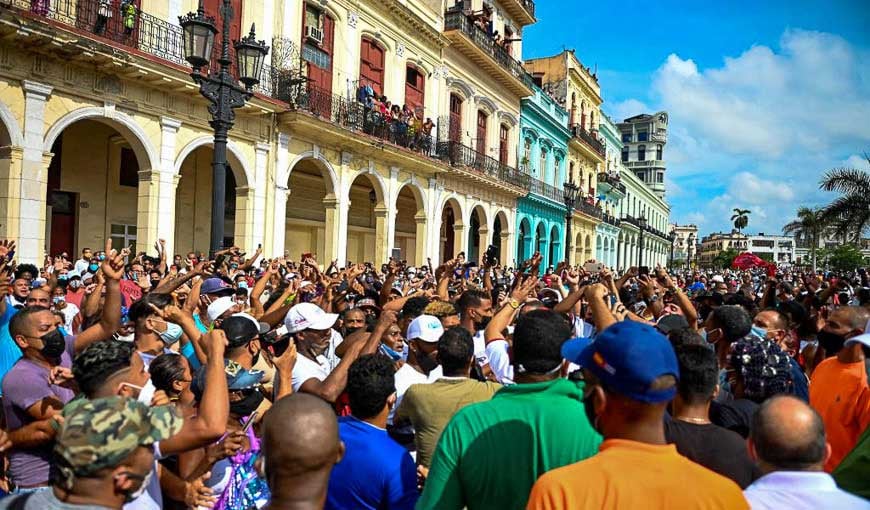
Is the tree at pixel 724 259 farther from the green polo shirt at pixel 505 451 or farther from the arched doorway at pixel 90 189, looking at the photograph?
the green polo shirt at pixel 505 451

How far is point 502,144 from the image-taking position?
88.7 feet

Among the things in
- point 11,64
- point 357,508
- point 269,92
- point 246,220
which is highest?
point 269,92

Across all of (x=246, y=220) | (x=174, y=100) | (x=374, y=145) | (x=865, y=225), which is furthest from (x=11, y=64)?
(x=865, y=225)

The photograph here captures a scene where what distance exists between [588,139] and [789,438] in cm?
3751

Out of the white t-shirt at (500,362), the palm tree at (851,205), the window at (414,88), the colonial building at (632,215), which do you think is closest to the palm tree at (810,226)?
the palm tree at (851,205)

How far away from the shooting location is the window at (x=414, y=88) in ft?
66.6

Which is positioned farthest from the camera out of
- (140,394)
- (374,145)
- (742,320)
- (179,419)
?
(374,145)

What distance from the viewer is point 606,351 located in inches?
66.9

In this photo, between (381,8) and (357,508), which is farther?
(381,8)

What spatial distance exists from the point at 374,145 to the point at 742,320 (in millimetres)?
14539

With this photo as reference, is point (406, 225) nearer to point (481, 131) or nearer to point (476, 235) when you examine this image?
point (476, 235)

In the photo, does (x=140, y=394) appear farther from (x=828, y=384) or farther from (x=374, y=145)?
(x=374, y=145)

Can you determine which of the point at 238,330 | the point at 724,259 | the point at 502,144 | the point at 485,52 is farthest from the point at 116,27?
the point at 724,259

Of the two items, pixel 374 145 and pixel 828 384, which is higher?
pixel 374 145
